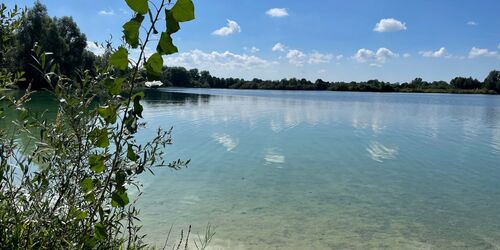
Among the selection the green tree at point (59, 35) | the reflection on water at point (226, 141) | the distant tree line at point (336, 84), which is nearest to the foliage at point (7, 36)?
the reflection on water at point (226, 141)

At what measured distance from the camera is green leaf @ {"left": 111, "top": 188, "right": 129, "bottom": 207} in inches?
65.4

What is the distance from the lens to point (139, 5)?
4.38 ft

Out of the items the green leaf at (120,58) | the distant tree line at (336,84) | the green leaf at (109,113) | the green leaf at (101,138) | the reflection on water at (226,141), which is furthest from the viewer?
the distant tree line at (336,84)

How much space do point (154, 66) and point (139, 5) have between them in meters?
0.23

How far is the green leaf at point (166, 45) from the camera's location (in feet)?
4.59

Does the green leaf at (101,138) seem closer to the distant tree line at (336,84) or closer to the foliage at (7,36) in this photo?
the foliage at (7,36)

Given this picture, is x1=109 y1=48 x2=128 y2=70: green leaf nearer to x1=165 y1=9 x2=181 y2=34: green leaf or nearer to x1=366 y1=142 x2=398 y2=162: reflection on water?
x1=165 y1=9 x2=181 y2=34: green leaf

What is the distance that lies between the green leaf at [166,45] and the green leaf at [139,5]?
0.10 meters

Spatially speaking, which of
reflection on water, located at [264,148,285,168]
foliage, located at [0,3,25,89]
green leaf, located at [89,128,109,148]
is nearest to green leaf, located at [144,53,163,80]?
green leaf, located at [89,128,109,148]

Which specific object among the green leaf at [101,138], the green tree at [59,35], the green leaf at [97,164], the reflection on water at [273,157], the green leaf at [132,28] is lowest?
the reflection on water at [273,157]

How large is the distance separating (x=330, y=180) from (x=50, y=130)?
9667mm

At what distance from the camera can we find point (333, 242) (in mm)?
7004

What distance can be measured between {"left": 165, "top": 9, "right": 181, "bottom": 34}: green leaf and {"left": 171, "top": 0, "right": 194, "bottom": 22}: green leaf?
0.06 ft

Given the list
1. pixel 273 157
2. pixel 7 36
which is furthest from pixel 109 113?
pixel 273 157
